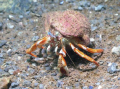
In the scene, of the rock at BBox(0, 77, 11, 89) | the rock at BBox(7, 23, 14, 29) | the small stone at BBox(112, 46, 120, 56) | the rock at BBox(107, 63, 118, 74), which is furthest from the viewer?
the rock at BBox(7, 23, 14, 29)

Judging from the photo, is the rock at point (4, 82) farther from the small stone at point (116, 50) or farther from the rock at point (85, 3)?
the rock at point (85, 3)

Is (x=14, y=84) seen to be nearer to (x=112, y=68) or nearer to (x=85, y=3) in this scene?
(x=112, y=68)

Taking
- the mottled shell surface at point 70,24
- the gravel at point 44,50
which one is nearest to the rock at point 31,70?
the gravel at point 44,50

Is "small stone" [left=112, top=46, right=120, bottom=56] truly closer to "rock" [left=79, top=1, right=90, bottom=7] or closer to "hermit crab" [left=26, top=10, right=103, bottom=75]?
"hermit crab" [left=26, top=10, right=103, bottom=75]

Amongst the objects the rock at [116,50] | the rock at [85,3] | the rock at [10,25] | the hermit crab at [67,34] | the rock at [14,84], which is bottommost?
the rock at [14,84]

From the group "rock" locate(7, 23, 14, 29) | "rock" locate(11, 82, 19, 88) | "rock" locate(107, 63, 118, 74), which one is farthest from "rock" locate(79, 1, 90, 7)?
"rock" locate(11, 82, 19, 88)

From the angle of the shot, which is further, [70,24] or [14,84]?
[70,24]

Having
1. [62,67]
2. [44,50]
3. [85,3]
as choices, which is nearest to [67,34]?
[62,67]

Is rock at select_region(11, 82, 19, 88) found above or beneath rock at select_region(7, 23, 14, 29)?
beneath
